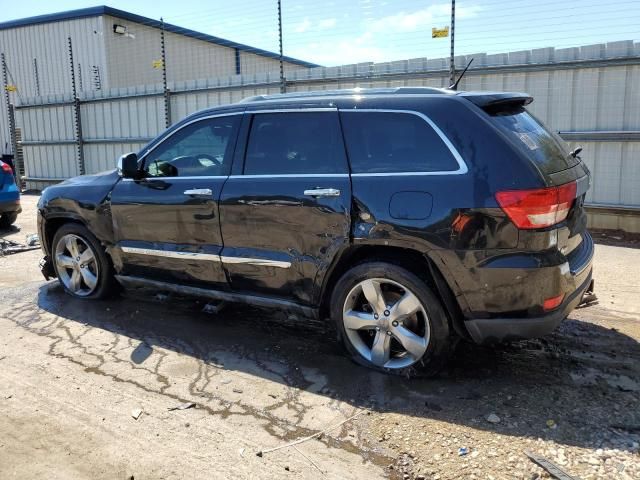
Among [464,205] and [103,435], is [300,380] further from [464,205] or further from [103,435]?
[464,205]

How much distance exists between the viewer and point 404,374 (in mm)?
3826

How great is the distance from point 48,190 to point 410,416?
4.27m

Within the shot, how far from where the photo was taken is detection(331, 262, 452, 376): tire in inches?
145

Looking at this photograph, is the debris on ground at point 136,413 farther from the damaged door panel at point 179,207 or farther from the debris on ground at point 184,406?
the damaged door panel at point 179,207

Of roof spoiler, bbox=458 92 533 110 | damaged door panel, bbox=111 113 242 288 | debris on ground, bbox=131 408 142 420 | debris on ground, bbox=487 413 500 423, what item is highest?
roof spoiler, bbox=458 92 533 110

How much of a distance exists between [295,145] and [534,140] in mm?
1650

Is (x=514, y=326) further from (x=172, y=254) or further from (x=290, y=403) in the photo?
(x=172, y=254)

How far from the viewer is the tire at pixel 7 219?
991 centimetres

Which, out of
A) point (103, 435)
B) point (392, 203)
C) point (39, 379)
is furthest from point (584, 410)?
point (39, 379)

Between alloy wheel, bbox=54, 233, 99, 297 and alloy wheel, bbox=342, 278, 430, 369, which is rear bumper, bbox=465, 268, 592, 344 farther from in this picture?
alloy wheel, bbox=54, 233, 99, 297

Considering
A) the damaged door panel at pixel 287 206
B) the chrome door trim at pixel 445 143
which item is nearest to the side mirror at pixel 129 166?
the damaged door panel at pixel 287 206

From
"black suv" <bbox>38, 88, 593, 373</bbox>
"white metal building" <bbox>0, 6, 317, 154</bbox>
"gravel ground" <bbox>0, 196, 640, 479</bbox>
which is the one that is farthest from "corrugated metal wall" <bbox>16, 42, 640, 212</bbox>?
"white metal building" <bbox>0, 6, 317, 154</bbox>

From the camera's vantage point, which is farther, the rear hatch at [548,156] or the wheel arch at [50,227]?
the wheel arch at [50,227]

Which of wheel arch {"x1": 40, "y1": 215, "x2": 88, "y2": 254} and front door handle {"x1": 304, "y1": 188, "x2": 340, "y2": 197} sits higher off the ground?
front door handle {"x1": 304, "y1": 188, "x2": 340, "y2": 197}
